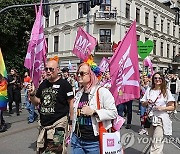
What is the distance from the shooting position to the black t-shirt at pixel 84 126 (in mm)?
3301

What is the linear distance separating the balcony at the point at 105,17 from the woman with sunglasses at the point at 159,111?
25.7 metres

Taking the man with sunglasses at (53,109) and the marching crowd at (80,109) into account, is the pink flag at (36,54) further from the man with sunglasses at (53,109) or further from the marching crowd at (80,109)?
the man with sunglasses at (53,109)

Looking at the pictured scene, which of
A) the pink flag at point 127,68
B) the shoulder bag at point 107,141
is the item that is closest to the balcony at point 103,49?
the pink flag at point 127,68

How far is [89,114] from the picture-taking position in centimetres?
319

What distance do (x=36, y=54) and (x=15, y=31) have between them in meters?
15.4

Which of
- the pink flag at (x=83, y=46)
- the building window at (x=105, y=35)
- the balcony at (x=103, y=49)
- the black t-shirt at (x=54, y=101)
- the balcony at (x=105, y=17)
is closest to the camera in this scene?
the black t-shirt at (x=54, y=101)

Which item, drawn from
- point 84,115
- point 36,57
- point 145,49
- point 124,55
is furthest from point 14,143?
point 145,49

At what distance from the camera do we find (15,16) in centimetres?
2094

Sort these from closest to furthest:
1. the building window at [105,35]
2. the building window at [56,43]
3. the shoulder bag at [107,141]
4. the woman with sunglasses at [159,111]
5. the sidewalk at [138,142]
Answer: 1. the shoulder bag at [107,141]
2. the woman with sunglasses at [159,111]
3. the sidewalk at [138,142]
4. the building window at [105,35]
5. the building window at [56,43]

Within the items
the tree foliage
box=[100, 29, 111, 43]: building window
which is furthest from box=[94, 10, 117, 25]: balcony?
the tree foliage

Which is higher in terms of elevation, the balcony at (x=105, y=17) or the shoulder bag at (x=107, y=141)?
the balcony at (x=105, y=17)

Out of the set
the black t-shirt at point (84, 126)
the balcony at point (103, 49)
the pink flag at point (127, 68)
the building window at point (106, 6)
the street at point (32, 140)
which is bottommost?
the street at point (32, 140)

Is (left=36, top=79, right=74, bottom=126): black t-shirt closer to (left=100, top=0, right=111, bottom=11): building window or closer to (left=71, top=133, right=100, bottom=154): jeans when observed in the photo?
(left=71, top=133, right=100, bottom=154): jeans

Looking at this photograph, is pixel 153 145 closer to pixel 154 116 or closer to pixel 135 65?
pixel 154 116
